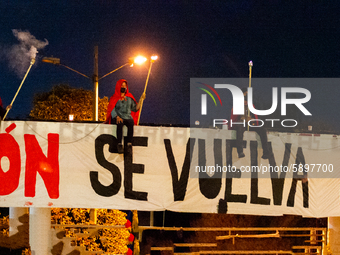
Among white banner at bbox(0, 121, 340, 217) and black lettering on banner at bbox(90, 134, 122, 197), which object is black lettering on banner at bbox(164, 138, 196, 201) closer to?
white banner at bbox(0, 121, 340, 217)

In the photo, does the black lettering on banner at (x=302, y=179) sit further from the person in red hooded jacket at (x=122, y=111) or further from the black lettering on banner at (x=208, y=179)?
the person in red hooded jacket at (x=122, y=111)

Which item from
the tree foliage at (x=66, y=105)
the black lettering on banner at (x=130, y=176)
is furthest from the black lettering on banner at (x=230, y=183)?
the tree foliage at (x=66, y=105)

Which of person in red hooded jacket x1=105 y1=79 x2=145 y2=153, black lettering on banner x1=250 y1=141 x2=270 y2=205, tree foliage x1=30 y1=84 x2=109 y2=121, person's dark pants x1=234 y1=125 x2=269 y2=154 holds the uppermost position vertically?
tree foliage x1=30 y1=84 x2=109 y2=121

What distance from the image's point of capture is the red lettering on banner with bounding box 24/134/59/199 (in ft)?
28.3

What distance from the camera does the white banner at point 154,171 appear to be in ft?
28.3

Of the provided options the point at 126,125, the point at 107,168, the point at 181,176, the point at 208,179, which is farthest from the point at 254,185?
the point at 107,168

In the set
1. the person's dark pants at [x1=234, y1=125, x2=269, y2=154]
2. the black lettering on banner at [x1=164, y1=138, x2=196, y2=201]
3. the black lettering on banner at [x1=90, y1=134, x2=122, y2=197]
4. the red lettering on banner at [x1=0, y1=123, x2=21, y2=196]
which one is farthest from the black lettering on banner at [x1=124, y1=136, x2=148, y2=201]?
the red lettering on banner at [x1=0, y1=123, x2=21, y2=196]

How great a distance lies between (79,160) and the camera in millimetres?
8680

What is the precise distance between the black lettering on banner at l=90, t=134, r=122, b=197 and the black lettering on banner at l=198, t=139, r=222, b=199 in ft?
6.54

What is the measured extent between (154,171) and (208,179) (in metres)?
1.34

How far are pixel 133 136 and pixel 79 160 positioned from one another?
4.69ft

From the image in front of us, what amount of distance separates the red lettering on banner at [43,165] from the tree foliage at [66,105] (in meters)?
15.5

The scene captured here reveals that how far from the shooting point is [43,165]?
28.3 feet

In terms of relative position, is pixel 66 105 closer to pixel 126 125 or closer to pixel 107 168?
pixel 107 168
